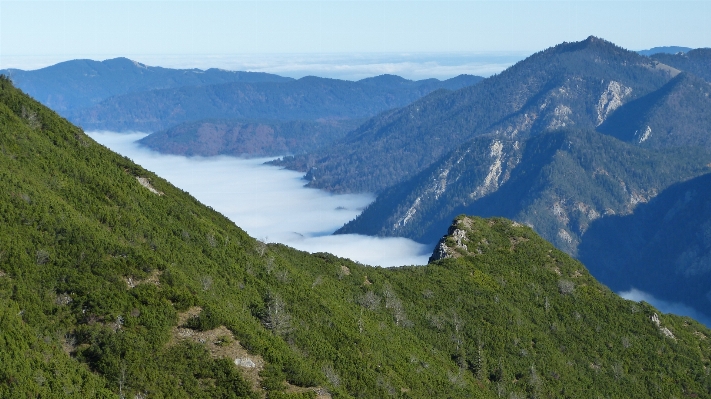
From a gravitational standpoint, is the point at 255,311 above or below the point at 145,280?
below

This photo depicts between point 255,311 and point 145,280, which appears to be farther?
point 255,311

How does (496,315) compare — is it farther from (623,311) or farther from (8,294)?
(8,294)

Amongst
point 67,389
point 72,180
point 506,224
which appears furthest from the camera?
point 506,224

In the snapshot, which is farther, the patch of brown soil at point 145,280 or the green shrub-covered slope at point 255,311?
the patch of brown soil at point 145,280

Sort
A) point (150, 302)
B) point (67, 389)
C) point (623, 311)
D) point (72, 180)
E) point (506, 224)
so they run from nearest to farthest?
point (67, 389) < point (150, 302) < point (72, 180) < point (623, 311) < point (506, 224)

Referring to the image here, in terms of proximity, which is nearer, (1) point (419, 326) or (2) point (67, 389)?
(2) point (67, 389)

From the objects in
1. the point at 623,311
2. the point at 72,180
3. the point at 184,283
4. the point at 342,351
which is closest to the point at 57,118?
the point at 72,180

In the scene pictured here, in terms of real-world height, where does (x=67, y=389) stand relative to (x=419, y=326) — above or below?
above

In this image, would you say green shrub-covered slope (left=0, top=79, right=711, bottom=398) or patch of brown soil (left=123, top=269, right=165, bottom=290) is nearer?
green shrub-covered slope (left=0, top=79, right=711, bottom=398)
